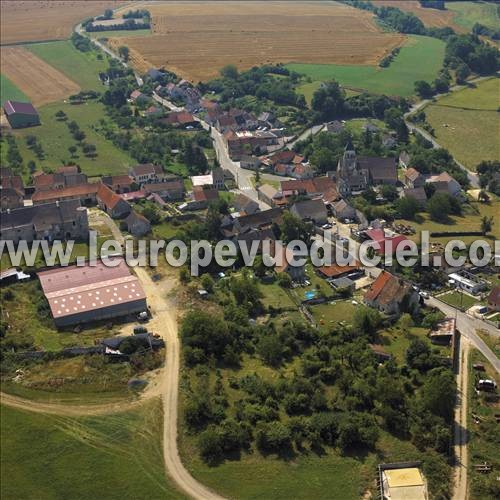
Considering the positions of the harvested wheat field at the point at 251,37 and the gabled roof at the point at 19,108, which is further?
the harvested wheat field at the point at 251,37

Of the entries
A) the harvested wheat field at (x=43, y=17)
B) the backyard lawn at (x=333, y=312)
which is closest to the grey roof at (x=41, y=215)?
the backyard lawn at (x=333, y=312)

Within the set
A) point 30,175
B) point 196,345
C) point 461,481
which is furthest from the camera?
point 30,175

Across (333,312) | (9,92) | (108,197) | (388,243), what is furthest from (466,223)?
(9,92)

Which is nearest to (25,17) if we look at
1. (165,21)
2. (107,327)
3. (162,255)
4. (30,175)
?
(165,21)

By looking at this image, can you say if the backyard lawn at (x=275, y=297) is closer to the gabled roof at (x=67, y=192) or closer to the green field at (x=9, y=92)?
Result: the gabled roof at (x=67, y=192)

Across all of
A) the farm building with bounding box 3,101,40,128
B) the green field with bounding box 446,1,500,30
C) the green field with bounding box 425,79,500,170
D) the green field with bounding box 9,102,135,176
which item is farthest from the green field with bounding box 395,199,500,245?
the green field with bounding box 446,1,500,30

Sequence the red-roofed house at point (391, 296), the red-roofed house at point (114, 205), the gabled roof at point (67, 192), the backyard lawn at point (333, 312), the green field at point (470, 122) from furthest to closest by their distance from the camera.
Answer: the green field at point (470, 122), the gabled roof at point (67, 192), the red-roofed house at point (114, 205), the red-roofed house at point (391, 296), the backyard lawn at point (333, 312)

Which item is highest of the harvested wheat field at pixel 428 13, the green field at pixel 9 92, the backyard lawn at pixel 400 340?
the harvested wheat field at pixel 428 13

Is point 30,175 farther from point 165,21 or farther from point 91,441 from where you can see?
point 165,21
